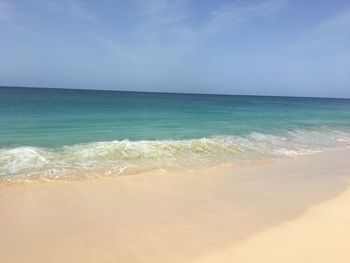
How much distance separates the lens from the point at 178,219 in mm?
4652

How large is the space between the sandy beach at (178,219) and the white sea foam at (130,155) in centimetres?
104

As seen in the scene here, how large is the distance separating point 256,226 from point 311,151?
8.36 metres

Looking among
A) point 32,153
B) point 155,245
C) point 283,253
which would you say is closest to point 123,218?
point 155,245

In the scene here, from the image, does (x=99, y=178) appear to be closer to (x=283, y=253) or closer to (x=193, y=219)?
(x=193, y=219)

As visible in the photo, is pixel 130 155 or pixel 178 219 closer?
pixel 178 219

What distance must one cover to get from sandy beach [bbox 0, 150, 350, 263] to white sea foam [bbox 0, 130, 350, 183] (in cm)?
104

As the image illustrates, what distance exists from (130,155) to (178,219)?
196 inches

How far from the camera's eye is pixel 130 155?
369 inches

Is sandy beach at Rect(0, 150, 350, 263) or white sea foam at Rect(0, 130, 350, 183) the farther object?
white sea foam at Rect(0, 130, 350, 183)

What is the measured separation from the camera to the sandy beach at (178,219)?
364cm

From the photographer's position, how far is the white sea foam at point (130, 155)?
7.54 m

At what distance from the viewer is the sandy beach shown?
12.0 feet

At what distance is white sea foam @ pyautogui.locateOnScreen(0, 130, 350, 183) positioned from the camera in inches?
297

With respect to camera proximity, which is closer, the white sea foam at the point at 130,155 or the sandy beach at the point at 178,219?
the sandy beach at the point at 178,219
